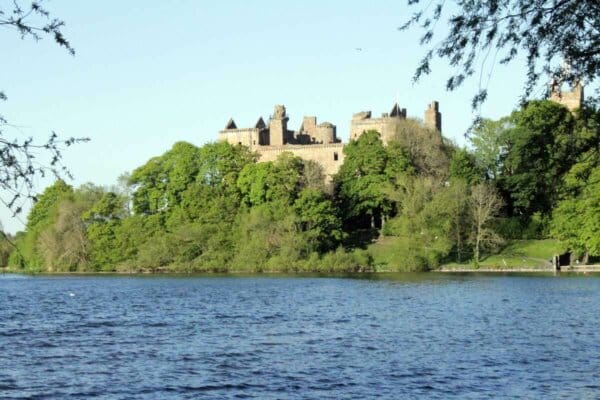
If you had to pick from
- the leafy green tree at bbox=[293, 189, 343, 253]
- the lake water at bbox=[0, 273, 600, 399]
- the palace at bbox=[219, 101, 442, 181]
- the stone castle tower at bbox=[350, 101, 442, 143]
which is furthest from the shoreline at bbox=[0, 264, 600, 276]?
the stone castle tower at bbox=[350, 101, 442, 143]

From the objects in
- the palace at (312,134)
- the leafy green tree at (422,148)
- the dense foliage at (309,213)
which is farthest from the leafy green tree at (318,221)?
the palace at (312,134)

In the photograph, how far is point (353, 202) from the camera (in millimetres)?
82188

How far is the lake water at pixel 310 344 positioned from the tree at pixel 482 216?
1999 cm

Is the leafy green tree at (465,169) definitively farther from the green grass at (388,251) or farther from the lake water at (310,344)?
the lake water at (310,344)

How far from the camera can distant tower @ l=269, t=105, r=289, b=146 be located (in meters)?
105

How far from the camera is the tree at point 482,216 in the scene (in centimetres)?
7019

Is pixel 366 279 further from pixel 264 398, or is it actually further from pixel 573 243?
pixel 264 398

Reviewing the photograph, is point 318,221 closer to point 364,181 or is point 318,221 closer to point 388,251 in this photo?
point 388,251

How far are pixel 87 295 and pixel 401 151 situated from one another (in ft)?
123

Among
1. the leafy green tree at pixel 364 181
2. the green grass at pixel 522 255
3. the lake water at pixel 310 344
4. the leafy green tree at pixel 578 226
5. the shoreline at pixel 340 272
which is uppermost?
the leafy green tree at pixel 364 181

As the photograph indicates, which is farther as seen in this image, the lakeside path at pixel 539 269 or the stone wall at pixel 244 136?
the stone wall at pixel 244 136

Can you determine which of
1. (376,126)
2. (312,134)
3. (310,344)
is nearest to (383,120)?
(376,126)

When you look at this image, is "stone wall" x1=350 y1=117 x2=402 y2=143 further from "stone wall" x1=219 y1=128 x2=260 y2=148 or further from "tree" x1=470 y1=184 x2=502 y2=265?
"tree" x1=470 y1=184 x2=502 y2=265

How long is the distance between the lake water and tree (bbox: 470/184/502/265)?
20.0 m
